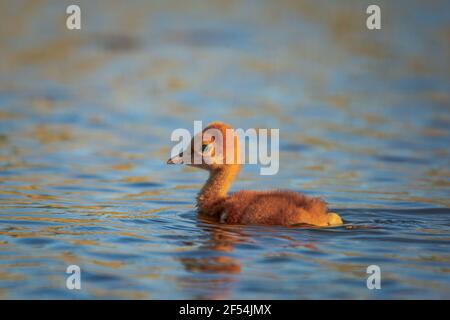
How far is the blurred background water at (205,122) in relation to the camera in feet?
27.6

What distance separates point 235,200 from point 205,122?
5525mm

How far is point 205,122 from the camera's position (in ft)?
50.4

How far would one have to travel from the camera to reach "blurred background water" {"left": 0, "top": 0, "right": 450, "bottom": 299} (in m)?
8.40

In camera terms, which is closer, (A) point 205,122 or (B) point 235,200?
(B) point 235,200

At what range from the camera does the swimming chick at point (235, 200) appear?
379 inches

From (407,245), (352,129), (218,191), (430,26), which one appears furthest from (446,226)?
(430,26)

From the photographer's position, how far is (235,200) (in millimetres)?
9953

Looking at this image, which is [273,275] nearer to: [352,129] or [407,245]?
[407,245]

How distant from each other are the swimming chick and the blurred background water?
19 cm

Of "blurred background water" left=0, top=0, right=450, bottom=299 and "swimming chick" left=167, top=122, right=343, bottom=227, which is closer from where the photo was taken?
"blurred background water" left=0, top=0, right=450, bottom=299

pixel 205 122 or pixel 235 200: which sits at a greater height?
pixel 205 122

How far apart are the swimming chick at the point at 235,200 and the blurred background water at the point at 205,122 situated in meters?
0.19

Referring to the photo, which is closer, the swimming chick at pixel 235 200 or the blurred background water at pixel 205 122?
the blurred background water at pixel 205 122

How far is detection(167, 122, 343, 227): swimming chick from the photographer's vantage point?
9617mm
